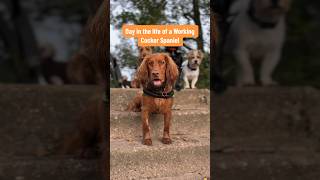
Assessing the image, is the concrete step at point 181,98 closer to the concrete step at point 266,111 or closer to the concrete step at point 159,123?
the concrete step at point 159,123

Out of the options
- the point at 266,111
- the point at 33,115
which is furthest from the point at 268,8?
the point at 33,115

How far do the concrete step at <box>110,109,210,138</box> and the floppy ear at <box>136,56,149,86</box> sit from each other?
9 centimetres

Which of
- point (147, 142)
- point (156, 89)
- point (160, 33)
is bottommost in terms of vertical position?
point (147, 142)

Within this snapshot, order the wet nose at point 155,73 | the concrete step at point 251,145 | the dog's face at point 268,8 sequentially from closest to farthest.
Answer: the wet nose at point 155,73
the dog's face at point 268,8
the concrete step at point 251,145

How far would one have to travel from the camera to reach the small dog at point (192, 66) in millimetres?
762

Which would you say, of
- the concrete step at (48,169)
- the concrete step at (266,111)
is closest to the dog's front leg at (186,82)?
the concrete step at (266,111)

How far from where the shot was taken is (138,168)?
820 mm

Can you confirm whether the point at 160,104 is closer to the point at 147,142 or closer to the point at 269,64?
the point at 147,142

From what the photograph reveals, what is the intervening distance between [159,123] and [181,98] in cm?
7

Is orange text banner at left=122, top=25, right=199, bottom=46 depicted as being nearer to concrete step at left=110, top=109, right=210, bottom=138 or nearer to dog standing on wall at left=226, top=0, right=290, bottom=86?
concrete step at left=110, top=109, right=210, bottom=138

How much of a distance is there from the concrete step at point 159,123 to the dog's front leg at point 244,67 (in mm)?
279

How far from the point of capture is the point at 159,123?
0.81 m

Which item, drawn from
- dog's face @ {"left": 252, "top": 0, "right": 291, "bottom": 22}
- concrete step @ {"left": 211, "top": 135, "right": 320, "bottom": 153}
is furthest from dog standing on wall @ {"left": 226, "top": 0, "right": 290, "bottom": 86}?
concrete step @ {"left": 211, "top": 135, "right": 320, "bottom": 153}

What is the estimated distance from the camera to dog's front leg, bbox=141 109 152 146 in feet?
2.56
